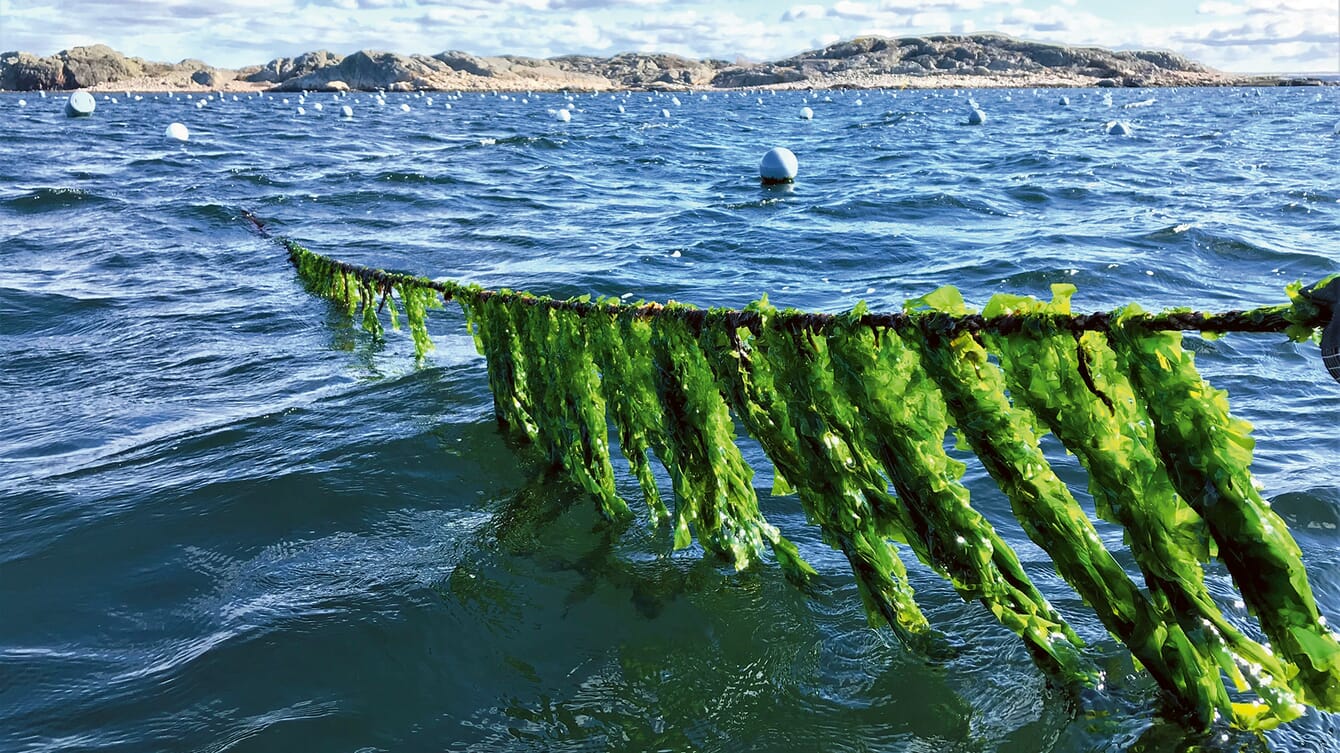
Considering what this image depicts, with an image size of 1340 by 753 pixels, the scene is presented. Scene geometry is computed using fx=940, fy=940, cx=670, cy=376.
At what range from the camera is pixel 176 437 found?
7.49 metres

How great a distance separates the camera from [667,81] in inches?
7859

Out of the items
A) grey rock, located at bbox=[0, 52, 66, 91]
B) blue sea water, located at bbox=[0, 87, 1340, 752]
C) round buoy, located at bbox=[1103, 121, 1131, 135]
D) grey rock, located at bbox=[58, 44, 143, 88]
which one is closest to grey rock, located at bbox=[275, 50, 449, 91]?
grey rock, located at bbox=[58, 44, 143, 88]

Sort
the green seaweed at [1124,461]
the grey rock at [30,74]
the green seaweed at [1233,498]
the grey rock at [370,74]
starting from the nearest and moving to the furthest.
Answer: the green seaweed at [1233,498] < the green seaweed at [1124,461] < the grey rock at [30,74] < the grey rock at [370,74]

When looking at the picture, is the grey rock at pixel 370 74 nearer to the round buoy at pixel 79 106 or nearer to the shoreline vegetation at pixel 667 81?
the shoreline vegetation at pixel 667 81

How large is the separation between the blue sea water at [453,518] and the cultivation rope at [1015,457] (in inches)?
18.4

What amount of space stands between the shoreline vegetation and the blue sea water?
505 ft

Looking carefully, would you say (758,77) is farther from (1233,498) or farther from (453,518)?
(1233,498)

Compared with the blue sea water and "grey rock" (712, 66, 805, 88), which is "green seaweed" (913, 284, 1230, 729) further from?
"grey rock" (712, 66, 805, 88)

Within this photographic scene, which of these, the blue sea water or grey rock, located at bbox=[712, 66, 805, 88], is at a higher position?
grey rock, located at bbox=[712, 66, 805, 88]

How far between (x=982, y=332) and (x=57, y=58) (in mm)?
182766

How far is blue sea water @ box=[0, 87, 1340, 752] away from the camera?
13.1ft

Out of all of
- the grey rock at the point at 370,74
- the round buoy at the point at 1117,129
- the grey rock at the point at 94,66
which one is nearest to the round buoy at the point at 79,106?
the round buoy at the point at 1117,129

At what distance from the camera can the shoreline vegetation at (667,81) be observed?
148750mm

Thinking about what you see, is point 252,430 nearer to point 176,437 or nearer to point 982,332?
point 176,437
